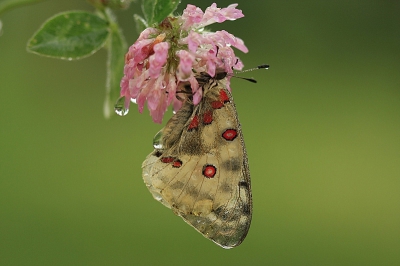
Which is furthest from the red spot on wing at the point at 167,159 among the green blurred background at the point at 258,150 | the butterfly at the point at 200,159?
the green blurred background at the point at 258,150

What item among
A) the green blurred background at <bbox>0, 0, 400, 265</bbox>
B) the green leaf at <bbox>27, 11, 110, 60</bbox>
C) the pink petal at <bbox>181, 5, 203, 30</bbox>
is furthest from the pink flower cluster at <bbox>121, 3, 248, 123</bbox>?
the green blurred background at <bbox>0, 0, 400, 265</bbox>

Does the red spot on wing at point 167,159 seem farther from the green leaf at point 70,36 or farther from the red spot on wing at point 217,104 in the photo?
the green leaf at point 70,36

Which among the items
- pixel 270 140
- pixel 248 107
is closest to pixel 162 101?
pixel 270 140

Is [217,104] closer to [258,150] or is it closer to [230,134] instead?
[230,134]

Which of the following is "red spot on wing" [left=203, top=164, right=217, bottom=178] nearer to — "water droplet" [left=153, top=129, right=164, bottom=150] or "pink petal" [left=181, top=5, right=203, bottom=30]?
"water droplet" [left=153, top=129, right=164, bottom=150]

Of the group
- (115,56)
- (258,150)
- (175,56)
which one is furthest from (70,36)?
(258,150)

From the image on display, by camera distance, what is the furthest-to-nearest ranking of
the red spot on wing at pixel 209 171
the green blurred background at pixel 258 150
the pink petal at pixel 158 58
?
the green blurred background at pixel 258 150
the red spot on wing at pixel 209 171
the pink petal at pixel 158 58

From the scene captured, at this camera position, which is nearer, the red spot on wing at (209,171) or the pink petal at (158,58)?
the pink petal at (158,58)
